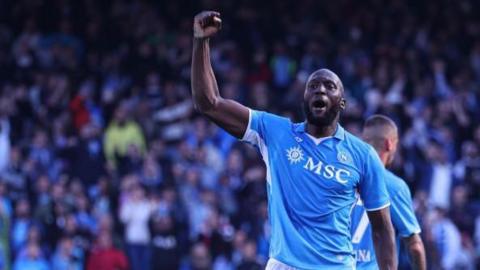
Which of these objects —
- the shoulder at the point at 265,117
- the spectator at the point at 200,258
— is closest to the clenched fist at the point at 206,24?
the shoulder at the point at 265,117

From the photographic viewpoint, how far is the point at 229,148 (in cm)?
1655

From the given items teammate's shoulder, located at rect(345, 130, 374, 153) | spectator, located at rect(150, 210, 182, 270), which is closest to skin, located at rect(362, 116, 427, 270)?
teammate's shoulder, located at rect(345, 130, 374, 153)

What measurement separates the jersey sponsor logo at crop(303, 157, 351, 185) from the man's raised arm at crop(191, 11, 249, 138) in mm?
418

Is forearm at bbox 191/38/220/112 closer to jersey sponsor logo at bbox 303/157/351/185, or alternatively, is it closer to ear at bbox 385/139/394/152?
jersey sponsor logo at bbox 303/157/351/185

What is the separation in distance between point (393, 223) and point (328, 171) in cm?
150

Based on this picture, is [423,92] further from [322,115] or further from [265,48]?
[322,115]

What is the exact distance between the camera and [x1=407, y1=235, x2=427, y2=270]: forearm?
302 inches

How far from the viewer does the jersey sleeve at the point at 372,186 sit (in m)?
6.65

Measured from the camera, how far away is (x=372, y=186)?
6.65m

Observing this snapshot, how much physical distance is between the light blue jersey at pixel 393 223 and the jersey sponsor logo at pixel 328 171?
4.36 ft

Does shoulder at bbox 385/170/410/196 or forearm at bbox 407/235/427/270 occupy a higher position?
shoulder at bbox 385/170/410/196

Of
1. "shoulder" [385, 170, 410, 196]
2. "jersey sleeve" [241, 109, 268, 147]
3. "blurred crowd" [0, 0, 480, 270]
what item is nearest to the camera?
"jersey sleeve" [241, 109, 268, 147]

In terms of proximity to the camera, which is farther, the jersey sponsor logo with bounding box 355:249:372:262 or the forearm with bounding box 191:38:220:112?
the jersey sponsor logo with bounding box 355:249:372:262

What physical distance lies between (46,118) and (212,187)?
2.64m
